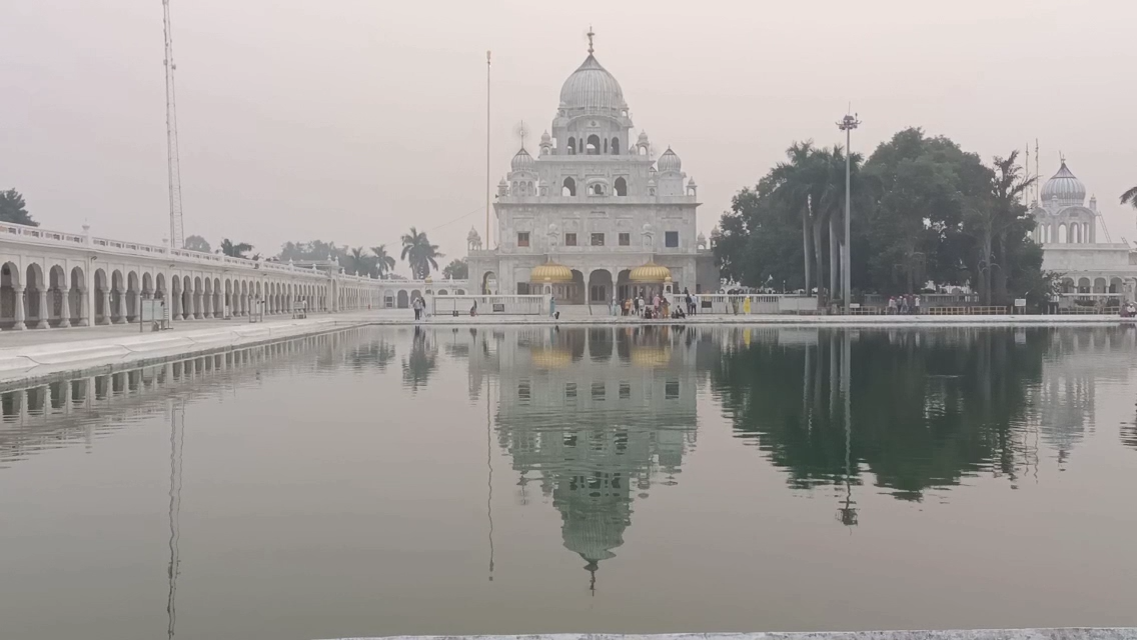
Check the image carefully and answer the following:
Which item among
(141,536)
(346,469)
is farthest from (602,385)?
(141,536)

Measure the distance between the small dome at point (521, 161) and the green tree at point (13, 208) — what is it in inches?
1455

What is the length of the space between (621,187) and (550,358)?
49.2 meters

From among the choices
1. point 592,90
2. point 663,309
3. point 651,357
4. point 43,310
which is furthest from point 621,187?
point 651,357

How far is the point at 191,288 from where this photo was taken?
4959 centimetres

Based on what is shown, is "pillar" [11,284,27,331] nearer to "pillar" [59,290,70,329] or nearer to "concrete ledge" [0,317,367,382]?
"pillar" [59,290,70,329]

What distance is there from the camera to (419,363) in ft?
78.5

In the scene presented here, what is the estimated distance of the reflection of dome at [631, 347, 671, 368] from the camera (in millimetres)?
22688

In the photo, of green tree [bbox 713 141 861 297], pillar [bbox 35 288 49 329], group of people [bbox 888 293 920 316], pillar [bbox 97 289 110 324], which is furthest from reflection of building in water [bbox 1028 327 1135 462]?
pillar [bbox 97 289 110 324]

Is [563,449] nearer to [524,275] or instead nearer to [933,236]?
[933,236]

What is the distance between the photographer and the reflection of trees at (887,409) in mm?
10367

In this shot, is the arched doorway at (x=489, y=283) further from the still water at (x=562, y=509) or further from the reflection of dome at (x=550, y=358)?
the still water at (x=562, y=509)

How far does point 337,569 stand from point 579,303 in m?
63.6

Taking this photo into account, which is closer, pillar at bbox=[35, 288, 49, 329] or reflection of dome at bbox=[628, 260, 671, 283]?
pillar at bbox=[35, 288, 49, 329]

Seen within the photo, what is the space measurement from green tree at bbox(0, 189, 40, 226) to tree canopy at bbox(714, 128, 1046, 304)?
55873 millimetres
